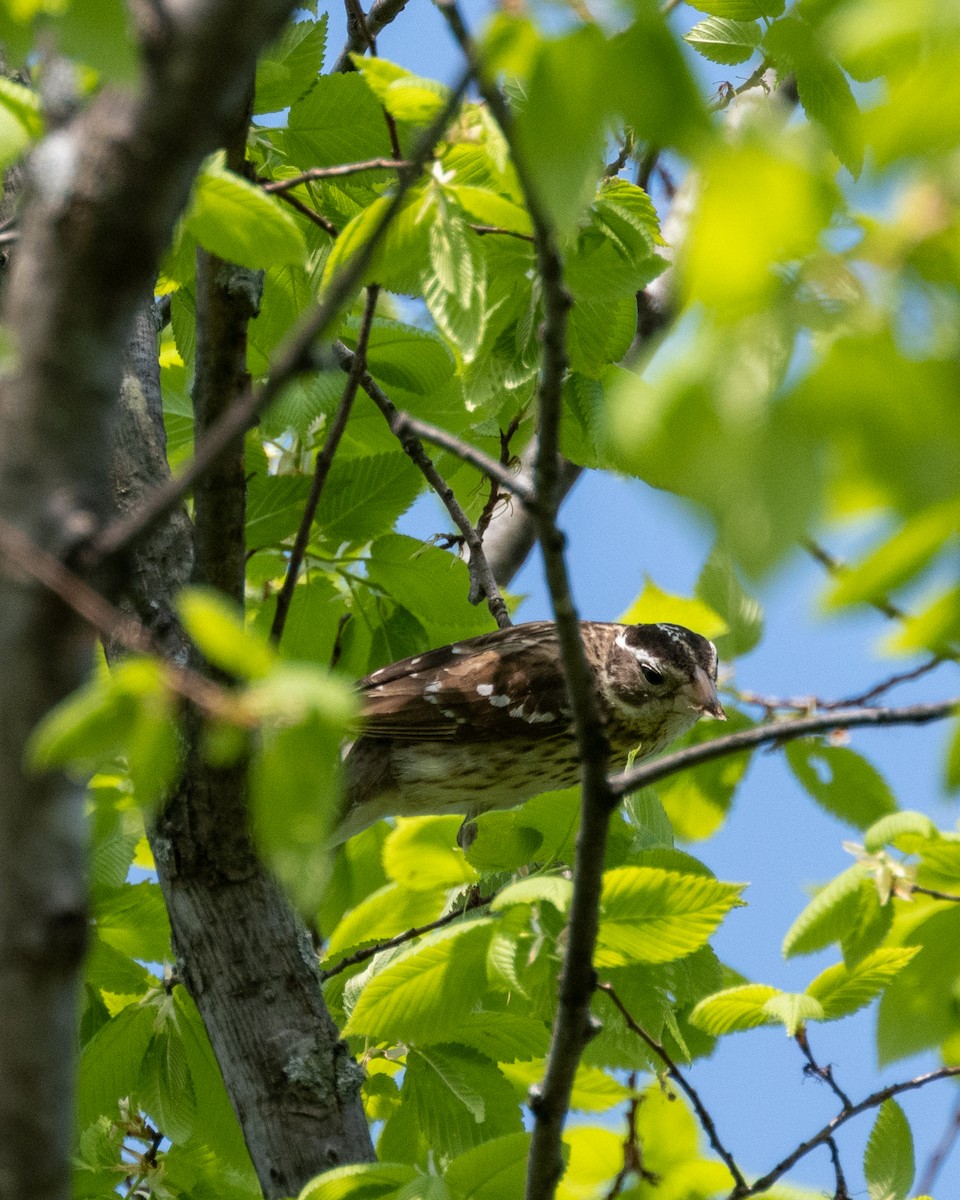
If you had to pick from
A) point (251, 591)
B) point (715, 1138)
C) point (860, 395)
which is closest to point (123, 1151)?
point (715, 1138)

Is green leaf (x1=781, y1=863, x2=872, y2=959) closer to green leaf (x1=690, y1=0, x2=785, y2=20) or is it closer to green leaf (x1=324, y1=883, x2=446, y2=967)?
green leaf (x1=324, y1=883, x2=446, y2=967)

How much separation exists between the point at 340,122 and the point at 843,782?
1.87 meters

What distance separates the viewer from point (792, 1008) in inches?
96.2

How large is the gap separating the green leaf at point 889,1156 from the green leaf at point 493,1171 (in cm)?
66

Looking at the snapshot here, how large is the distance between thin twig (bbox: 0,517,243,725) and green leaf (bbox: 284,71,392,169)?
2119mm

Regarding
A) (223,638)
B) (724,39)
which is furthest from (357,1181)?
(724,39)

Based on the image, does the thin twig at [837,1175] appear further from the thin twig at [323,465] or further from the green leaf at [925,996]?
the thin twig at [323,465]

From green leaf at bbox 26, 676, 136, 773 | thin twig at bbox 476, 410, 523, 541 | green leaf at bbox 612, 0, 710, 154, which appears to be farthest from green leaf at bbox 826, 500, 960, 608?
thin twig at bbox 476, 410, 523, 541

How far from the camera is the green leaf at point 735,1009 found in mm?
2502

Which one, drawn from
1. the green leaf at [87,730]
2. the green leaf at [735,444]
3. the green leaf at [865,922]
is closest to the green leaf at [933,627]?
the green leaf at [735,444]

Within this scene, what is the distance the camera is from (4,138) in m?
1.78

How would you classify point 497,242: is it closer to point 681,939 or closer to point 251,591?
point 681,939

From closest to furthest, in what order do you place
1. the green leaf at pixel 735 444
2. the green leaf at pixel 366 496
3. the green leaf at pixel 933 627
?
the green leaf at pixel 735 444 < the green leaf at pixel 933 627 < the green leaf at pixel 366 496

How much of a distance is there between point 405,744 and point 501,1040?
2.14m
